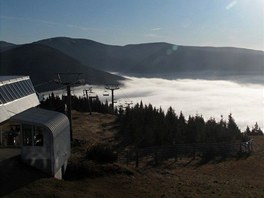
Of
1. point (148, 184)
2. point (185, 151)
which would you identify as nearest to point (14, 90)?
point (185, 151)

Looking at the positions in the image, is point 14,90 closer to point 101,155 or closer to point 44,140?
point 101,155

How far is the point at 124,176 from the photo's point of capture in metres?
27.0

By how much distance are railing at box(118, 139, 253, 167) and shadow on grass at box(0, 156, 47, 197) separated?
15.4 meters

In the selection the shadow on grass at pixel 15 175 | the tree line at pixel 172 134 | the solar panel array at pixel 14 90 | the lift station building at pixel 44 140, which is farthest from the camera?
the tree line at pixel 172 134

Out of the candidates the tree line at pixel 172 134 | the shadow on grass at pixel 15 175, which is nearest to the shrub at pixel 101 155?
the shadow on grass at pixel 15 175

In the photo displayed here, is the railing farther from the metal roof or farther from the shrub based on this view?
the metal roof

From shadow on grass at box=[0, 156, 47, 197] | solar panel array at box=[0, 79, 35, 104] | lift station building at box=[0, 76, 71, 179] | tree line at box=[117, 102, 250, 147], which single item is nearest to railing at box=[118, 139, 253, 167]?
tree line at box=[117, 102, 250, 147]

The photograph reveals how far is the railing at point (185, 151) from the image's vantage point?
40.6 meters

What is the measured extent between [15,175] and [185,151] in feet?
84.0

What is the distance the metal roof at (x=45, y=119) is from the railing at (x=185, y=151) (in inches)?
493

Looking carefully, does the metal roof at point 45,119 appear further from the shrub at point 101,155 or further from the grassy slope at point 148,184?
the shrub at point 101,155

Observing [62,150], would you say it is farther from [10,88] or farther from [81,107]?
[81,107]

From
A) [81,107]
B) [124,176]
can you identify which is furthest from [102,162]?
[81,107]

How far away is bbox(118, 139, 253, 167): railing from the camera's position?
40.6 meters
